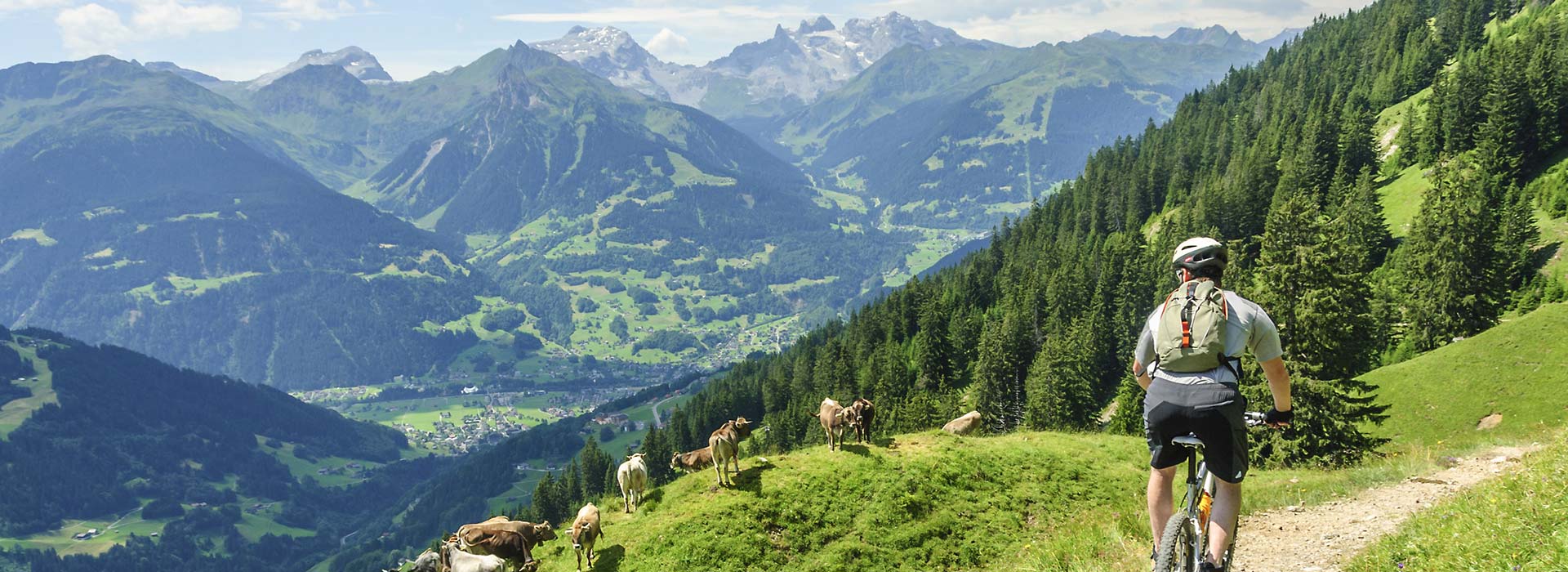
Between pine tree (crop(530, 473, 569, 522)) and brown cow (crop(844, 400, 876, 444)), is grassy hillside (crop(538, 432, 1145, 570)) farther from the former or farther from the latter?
pine tree (crop(530, 473, 569, 522))

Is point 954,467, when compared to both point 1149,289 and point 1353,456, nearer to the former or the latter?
point 1353,456

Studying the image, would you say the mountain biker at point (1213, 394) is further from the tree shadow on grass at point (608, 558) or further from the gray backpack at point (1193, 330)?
the tree shadow on grass at point (608, 558)

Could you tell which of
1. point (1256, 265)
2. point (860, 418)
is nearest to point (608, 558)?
point (860, 418)

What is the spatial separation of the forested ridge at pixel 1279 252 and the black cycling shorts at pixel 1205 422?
96.5ft

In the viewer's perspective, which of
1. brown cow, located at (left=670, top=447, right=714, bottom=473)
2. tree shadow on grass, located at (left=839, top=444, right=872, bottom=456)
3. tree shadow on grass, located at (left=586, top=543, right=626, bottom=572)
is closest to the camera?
tree shadow on grass, located at (left=586, top=543, right=626, bottom=572)

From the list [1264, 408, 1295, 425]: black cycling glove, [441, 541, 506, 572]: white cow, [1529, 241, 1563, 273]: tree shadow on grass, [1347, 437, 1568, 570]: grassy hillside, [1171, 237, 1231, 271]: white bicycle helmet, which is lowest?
[1529, 241, 1563, 273]: tree shadow on grass

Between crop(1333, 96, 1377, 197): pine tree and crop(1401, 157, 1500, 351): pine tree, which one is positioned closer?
crop(1401, 157, 1500, 351): pine tree

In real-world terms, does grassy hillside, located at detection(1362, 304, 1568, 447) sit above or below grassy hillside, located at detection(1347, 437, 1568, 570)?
below

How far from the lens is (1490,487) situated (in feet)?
47.6

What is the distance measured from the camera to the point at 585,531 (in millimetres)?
23406

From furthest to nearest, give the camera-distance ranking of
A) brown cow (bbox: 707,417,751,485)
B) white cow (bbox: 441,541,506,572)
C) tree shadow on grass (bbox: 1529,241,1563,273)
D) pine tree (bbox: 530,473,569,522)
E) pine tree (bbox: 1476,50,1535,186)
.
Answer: pine tree (bbox: 530,473,569,522) → pine tree (bbox: 1476,50,1535,186) → tree shadow on grass (bbox: 1529,241,1563,273) → brown cow (bbox: 707,417,751,485) → white cow (bbox: 441,541,506,572)

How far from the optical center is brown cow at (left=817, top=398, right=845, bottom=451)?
28688 millimetres

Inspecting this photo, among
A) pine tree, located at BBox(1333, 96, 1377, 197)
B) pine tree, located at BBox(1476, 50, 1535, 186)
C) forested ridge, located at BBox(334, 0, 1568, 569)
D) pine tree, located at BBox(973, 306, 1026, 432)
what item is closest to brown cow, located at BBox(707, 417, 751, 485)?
forested ridge, located at BBox(334, 0, 1568, 569)

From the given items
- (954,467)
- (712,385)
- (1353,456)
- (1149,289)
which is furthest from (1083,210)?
(954,467)
